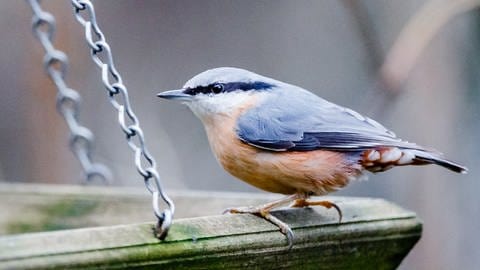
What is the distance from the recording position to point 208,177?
486 centimetres

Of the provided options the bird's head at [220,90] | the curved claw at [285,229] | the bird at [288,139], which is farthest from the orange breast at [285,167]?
the curved claw at [285,229]

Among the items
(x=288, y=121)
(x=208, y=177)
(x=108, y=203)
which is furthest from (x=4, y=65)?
(x=288, y=121)

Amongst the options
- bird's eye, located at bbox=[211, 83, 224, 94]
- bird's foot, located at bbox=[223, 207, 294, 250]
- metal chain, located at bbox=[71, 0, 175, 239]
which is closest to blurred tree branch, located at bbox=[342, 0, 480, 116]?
bird's eye, located at bbox=[211, 83, 224, 94]

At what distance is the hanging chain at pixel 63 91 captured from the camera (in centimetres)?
236

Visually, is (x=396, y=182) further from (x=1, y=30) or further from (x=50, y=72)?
(x=1, y=30)

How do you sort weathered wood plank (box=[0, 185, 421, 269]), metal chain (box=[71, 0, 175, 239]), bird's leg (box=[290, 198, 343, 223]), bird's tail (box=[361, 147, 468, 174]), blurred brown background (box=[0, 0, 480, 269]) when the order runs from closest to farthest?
weathered wood plank (box=[0, 185, 421, 269]), metal chain (box=[71, 0, 175, 239]), bird's leg (box=[290, 198, 343, 223]), bird's tail (box=[361, 147, 468, 174]), blurred brown background (box=[0, 0, 480, 269])

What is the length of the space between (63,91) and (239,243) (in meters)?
0.89

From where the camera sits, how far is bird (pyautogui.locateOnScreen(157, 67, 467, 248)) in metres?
2.23

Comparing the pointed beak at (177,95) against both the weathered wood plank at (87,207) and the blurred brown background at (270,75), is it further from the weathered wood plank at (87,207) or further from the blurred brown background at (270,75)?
the blurred brown background at (270,75)

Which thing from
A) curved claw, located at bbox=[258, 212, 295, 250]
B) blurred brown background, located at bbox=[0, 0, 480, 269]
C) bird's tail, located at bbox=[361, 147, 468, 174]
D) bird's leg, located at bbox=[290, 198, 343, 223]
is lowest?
blurred brown background, located at bbox=[0, 0, 480, 269]

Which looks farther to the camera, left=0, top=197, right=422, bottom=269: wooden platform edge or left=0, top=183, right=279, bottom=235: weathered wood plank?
left=0, top=183, right=279, bottom=235: weathered wood plank

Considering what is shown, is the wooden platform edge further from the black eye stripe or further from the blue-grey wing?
the black eye stripe

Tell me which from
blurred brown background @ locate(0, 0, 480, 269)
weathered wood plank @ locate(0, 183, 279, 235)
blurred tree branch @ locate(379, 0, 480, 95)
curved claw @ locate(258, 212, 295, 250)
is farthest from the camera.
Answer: blurred brown background @ locate(0, 0, 480, 269)

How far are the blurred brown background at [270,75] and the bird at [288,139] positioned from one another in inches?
41.8
